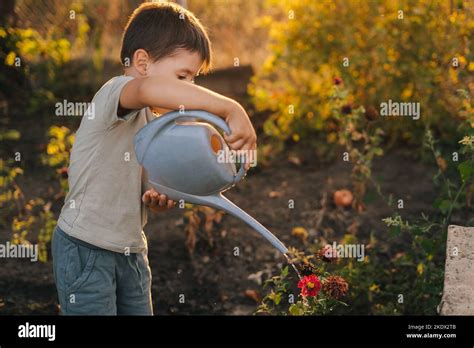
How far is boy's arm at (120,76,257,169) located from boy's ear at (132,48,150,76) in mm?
197

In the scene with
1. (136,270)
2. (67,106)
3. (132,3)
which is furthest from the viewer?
(132,3)

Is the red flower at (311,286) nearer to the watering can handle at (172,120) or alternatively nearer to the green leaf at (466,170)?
the watering can handle at (172,120)

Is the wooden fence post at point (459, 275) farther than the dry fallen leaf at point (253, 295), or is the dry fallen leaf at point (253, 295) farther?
the dry fallen leaf at point (253, 295)

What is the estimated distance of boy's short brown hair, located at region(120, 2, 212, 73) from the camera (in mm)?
2375

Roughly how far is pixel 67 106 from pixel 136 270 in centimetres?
271

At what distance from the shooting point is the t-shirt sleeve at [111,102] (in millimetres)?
2281

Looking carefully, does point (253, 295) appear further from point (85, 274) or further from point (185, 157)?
point (185, 157)


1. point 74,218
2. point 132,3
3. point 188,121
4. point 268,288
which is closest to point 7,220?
point 268,288

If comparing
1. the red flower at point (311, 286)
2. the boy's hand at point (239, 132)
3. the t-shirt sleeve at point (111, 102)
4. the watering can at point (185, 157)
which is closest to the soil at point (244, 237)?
the red flower at point (311, 286)

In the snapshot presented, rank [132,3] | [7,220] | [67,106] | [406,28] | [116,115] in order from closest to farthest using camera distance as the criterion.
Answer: [116,115], [7,220], [406,28], [67,106], [132,3]

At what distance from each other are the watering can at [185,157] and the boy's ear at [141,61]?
0.18 metres

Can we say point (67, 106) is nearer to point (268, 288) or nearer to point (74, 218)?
point (268, 288)
